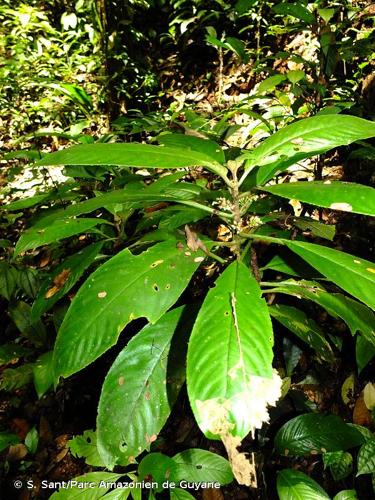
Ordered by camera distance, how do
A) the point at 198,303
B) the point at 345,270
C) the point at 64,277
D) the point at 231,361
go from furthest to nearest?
the point at 64,277 → the point at 198,303 → the point at 345,270 → the point at 231,361

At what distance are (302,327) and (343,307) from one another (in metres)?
0.18

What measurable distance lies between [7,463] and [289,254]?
142 cm

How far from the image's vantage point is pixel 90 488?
45.8 inches

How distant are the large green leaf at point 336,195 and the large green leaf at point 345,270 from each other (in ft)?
0.32

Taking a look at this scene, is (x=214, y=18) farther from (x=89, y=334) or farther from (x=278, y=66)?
(x=89, y=334)

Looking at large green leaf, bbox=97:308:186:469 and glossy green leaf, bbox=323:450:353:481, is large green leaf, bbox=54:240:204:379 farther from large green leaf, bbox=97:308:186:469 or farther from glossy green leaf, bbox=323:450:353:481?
glossy green leaf, bbox=323:450:353:481

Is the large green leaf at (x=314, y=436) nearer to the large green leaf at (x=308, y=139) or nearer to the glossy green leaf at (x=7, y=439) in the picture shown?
the large green leaf at (x=308, y=139)

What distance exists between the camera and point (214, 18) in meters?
4.01

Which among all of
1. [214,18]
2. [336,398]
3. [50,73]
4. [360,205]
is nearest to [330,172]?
[336,398]

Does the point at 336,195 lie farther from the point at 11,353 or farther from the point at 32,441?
the point at 32,441

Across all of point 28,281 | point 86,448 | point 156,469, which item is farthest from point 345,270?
point 28,281

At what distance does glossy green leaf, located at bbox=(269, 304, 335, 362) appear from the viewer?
3.35ft

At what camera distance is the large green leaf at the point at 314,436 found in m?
1.20

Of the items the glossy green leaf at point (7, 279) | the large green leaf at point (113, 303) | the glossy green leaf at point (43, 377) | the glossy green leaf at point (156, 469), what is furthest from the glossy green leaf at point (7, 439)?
the large green leaf at point (113, 303)
